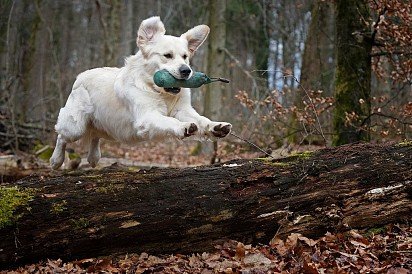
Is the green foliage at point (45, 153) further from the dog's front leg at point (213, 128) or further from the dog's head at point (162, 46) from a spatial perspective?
the dog's front leg at point (213, 128)

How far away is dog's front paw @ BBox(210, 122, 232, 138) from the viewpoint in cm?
507

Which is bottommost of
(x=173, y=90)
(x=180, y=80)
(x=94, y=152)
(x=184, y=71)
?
(x=94, y=152)

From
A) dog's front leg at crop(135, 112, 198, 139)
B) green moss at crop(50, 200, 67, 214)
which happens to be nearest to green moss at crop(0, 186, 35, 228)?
green moss at crop(50, 200, 67, 214)

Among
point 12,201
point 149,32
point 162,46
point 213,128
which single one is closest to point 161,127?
point 213,128

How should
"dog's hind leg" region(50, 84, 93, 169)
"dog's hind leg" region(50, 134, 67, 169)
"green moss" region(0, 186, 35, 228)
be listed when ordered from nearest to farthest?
"green moss" region(0, 186, 35, 228)
"dog's hind leg" region(50, 84, 93, 169)
"dog's hind leg" region(50, 134, 67, 169)

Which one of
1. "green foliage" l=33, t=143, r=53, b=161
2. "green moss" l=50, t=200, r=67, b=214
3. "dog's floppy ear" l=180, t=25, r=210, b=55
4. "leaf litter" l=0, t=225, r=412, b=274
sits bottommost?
"green foliage" l=33, t=143, r=53, b=161

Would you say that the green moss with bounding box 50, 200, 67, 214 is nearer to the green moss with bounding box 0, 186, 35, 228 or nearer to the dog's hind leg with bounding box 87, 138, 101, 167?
the green moss with bounding box 0, 186, 35, 228

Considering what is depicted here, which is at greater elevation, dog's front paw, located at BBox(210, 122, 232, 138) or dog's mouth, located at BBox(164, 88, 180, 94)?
dog's mouth, located at BBox(164, 88, 180, 94)

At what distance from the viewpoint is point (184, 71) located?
5.75m

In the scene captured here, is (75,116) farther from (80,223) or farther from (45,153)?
(45,153)

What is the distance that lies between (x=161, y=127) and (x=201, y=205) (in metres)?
1.13

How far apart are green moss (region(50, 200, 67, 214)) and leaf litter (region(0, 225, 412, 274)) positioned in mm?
411

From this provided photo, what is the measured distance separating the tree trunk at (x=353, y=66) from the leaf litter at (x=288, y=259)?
369 centimetres

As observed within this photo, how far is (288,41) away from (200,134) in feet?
54.5
